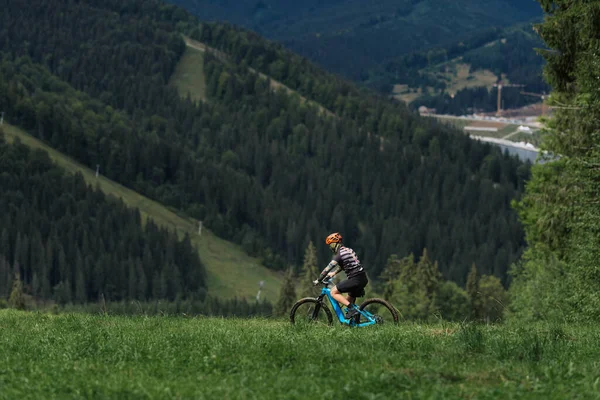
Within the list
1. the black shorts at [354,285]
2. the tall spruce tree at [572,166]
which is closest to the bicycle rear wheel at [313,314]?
the black shorts at [354,285]

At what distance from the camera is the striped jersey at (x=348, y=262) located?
24156 mm

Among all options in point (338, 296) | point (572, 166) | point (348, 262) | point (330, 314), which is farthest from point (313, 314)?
point (572, 166)

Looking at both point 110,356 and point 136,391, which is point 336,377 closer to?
point 136,391

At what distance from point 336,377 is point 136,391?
3.47 meters

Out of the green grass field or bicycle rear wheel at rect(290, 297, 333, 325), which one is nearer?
the green grass field

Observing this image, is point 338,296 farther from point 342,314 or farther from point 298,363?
point 298,363

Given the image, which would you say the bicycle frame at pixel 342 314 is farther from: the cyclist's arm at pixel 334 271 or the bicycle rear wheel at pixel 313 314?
the cyclist's arm at pixel 334 271

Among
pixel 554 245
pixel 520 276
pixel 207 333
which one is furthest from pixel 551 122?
pixel 207 333

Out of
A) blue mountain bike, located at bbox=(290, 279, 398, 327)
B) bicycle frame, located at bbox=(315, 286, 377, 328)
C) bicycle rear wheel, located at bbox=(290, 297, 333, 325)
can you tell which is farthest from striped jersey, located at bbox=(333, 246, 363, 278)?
bicycle rear wheel, located at bbox=(290, 297, 333, 325)

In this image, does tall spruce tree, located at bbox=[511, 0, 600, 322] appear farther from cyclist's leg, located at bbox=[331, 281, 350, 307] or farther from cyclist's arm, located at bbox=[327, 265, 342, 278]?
cyclist's leg, located at bbox=[331, 281, 350, 307]

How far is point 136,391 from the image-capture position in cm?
1509

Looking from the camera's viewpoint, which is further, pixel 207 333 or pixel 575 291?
pixel 575 291

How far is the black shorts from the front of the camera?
24.2 metres

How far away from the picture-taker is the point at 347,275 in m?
24.3
